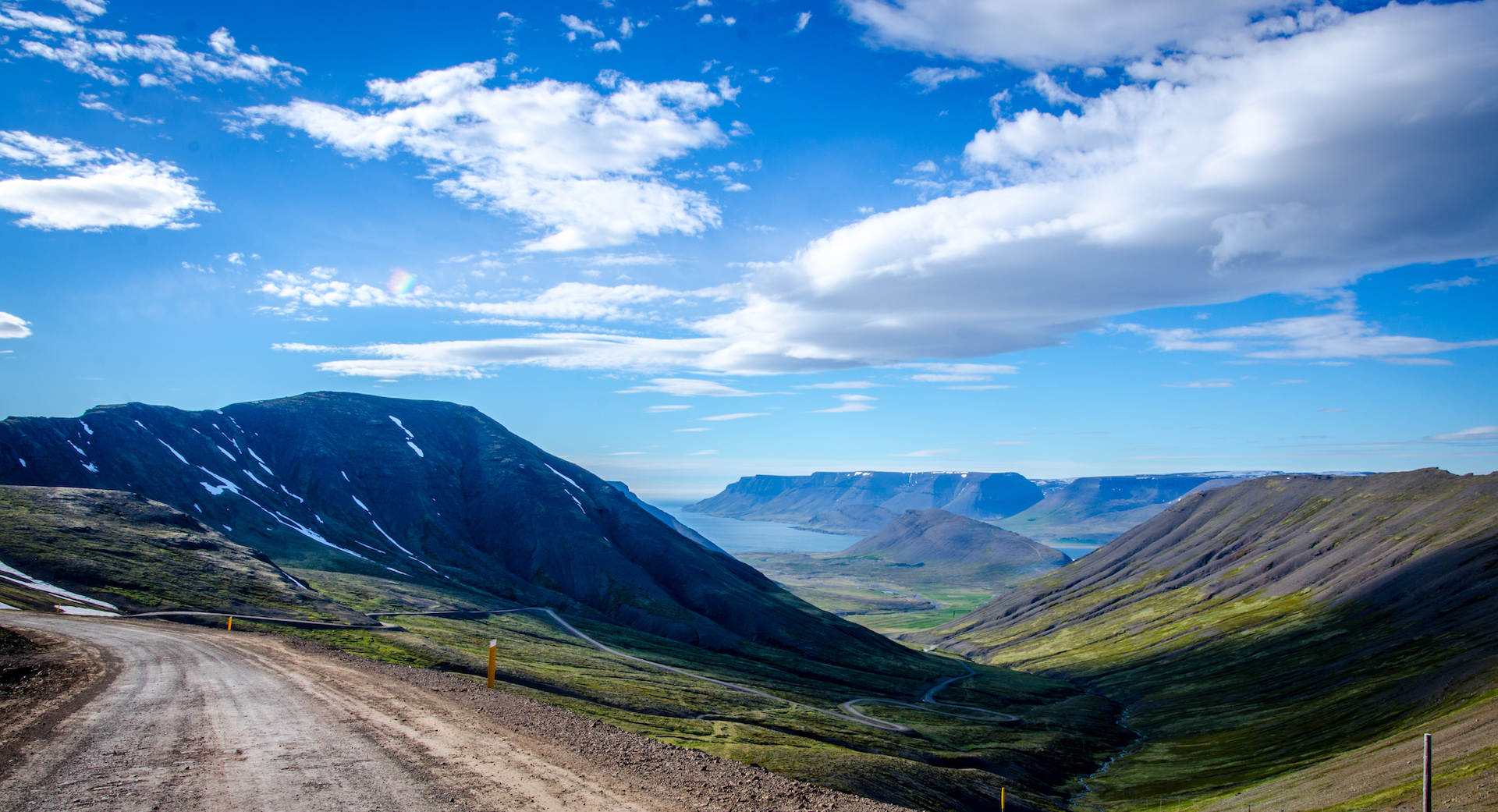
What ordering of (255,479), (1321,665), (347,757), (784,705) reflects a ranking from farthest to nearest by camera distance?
1. (255,479)
2. (1321,665)
3. (784,705)
4. (347,757)

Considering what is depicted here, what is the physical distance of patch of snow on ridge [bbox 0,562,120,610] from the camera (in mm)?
68312

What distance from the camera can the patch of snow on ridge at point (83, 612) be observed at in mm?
57384

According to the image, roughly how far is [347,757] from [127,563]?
98579mm

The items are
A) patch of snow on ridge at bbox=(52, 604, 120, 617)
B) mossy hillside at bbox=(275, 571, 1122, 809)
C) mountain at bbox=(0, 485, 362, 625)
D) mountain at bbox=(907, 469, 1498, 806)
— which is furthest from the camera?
→ mountain at bbox=(907, 469, 1498, 806)

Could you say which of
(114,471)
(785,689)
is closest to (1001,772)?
(785,689)

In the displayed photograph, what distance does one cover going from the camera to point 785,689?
112 m

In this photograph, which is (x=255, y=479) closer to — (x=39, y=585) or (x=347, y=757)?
(x=39, y=585)

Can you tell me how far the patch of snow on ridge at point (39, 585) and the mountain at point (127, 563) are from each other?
0.22m

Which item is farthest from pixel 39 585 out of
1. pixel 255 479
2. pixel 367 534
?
pixel 255 479

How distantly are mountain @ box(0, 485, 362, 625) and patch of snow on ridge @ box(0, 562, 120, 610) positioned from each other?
22cm

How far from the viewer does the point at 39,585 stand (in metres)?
72.1

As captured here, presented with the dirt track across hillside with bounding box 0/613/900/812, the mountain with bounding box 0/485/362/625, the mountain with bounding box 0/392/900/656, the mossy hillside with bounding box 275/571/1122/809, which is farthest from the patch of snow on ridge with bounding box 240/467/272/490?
the dirt track across hillside with bounding box 0/613/900/812

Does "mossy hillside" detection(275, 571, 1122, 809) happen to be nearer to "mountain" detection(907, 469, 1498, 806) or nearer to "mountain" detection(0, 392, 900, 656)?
"mountain" detection(907, 469, 1498, 806)

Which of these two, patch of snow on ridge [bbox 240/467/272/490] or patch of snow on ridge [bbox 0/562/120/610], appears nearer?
patch of snow on ridge [bbox 0/562/120/610]
